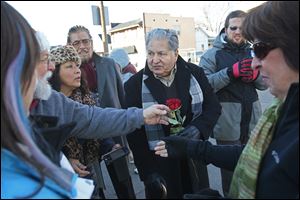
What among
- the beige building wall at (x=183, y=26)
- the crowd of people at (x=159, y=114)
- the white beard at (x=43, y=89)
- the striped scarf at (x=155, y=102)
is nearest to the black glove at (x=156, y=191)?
the crowd of people at (x=159, y=114)

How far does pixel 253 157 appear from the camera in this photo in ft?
4.62

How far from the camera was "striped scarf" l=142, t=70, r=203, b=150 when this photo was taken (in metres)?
2.68

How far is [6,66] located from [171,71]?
1.88m

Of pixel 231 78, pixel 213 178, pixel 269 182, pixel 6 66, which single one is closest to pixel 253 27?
pixel 269 182

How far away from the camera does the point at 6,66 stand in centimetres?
102

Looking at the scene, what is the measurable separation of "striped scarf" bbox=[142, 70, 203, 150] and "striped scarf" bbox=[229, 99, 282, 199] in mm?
1186

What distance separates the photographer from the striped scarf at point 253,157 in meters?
1.37

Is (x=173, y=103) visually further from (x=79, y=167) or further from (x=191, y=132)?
(x=79, y=167)

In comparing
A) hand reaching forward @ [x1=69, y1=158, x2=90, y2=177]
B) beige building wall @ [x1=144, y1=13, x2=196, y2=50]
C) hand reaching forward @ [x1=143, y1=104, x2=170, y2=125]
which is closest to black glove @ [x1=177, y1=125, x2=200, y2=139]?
hand reaching forward @ [x1=143, y1=104, x2=170, y2=125]

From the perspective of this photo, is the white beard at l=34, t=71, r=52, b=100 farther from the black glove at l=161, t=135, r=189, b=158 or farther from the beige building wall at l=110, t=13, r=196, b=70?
the beige building wall at l=110, t=13, r=196, b=70

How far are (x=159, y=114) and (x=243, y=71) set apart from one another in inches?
52.5

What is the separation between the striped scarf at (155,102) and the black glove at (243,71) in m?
0.61

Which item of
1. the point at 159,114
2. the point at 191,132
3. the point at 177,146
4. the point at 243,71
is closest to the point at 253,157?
the point at 177,146

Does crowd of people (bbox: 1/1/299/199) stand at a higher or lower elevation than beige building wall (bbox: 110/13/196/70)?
lower
